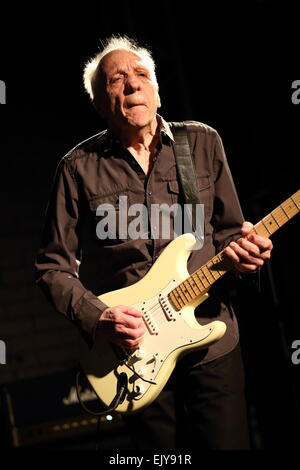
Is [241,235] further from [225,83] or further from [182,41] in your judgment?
[182,41]

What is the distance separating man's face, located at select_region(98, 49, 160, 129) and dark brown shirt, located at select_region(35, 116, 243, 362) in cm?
9

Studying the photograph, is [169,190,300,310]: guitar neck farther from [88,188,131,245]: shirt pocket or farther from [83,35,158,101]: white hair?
[83,35,158,101]: white hair

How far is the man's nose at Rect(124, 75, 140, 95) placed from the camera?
1.94 m

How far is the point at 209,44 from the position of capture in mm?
2998

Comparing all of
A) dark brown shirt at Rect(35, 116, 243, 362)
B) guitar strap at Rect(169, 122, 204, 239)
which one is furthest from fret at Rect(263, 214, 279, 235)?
guitar strap at Rect(169, 122, 204, 239)

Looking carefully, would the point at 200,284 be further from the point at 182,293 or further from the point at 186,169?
the point at 186,169

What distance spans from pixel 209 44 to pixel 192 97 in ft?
1.23

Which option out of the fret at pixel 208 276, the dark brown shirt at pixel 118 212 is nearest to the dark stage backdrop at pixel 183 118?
the dark brown shirt at pixel 118 212

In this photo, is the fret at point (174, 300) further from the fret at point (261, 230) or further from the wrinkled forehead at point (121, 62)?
the wrinkled forehead at point (121, 62)

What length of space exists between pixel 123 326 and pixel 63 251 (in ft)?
1.34

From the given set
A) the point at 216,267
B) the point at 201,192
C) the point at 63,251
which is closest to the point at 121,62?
the point at 201,192

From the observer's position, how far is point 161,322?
1808 millimetres

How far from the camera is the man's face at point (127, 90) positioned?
1.93 m
